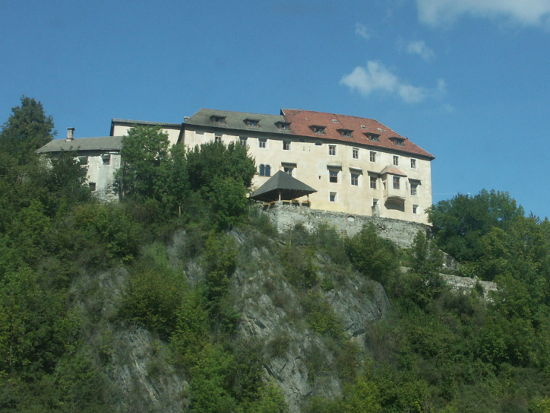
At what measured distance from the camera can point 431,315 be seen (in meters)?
49.0

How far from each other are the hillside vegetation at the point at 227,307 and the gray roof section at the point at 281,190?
206cm

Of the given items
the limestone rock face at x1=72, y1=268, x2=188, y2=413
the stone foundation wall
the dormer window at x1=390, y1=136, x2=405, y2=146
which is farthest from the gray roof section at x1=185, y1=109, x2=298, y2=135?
the limestone rock face at x1=72, y1=268, x2=188, y2=413

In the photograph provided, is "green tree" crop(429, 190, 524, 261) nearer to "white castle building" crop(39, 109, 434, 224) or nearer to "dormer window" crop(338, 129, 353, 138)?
"white castle building" crop(39, 109, 434, 224)

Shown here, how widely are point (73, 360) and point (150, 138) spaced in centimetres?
2356

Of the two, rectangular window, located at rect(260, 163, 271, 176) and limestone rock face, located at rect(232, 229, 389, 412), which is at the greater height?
rectangular window, located at rect(260, 163, 271, 176)

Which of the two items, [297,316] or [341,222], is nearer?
[297,316]

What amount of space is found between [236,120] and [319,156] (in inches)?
315

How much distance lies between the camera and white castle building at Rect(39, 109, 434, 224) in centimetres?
6381

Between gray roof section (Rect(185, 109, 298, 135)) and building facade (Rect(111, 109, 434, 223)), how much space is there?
0.09 meters

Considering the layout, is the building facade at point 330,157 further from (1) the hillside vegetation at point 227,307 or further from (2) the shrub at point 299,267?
(2) the shrub at point 299,267

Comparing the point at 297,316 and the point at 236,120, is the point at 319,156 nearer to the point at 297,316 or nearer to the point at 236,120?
the point at 236,120

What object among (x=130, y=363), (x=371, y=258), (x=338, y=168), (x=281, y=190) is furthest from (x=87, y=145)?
(x=130, y=363)

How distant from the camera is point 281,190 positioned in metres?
56.7

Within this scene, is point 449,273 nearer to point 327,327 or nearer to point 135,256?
point 327,327
